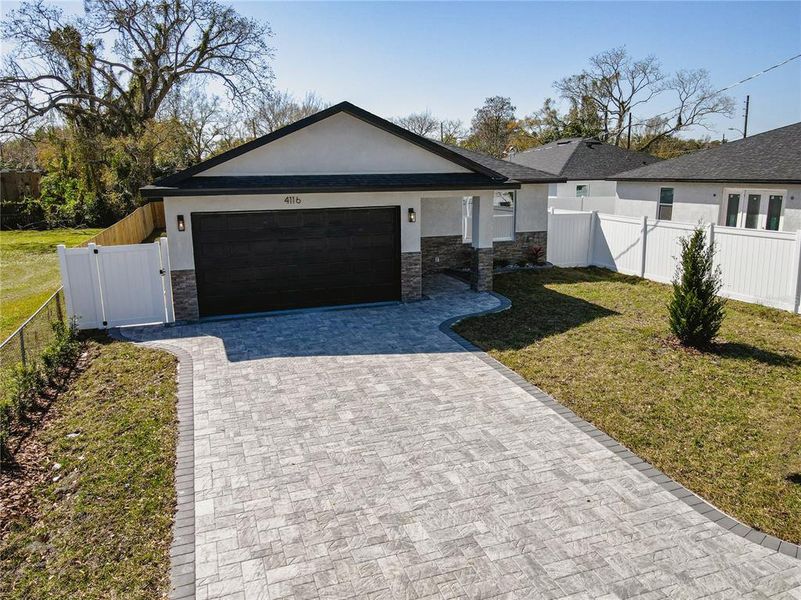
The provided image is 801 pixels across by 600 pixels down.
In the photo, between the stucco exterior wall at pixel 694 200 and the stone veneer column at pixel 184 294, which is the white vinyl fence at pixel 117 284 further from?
the stucco exterior wall at pixel 694 200

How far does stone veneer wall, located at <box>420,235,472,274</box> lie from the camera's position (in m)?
18.2

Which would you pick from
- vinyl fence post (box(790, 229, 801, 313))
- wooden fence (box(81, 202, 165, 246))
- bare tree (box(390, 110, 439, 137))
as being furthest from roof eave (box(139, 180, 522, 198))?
bare tree (box(390, 110, 439, 137))

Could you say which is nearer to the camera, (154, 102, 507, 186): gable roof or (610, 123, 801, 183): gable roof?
(154, 102, 507, 186): gable roof

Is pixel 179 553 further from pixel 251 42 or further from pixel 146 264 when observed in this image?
pixel 251 42

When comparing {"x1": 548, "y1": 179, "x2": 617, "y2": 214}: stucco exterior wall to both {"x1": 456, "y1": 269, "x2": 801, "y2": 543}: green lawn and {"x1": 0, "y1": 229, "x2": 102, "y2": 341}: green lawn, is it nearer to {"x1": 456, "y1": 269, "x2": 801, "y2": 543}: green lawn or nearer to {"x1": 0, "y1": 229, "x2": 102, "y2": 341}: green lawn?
{"x1": 456, "y1": 269, "x2": 801, "y2": 543}: green lawn

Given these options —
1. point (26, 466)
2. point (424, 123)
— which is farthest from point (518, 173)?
point (424, 123)

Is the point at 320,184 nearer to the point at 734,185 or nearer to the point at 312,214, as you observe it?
the point at 312,214

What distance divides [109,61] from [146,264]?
2909cm

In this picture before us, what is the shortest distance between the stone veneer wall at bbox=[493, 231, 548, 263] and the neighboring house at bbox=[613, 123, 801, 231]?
478 centimetres

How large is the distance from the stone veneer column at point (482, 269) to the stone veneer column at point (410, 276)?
1.79m

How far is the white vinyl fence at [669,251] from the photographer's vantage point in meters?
12.9

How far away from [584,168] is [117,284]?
2119 centimetres

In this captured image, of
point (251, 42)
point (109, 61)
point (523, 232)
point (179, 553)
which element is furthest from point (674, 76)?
point (179, 553)

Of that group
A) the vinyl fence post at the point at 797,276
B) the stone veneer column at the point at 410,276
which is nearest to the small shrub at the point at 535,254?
the stone veneer column at the point at 410,276
